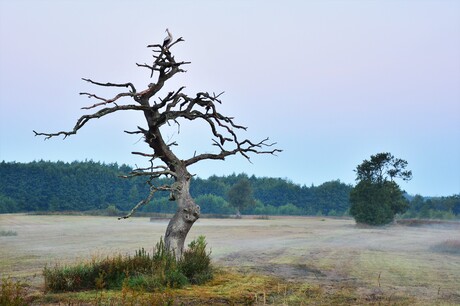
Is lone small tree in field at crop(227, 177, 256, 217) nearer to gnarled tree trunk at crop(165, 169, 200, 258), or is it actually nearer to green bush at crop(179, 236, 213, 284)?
green bush at crop(179, 236, 213, 284)

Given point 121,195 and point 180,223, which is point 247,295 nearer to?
point 180,223

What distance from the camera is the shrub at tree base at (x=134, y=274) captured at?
14035 millimetres

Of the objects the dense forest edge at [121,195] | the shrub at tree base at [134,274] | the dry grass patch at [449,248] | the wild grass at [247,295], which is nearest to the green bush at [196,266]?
the shrub at tree base at [134,274]

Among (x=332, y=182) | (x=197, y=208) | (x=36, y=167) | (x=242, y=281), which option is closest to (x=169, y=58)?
(x=197, y=208)

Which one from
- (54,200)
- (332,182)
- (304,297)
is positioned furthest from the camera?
(332,182)

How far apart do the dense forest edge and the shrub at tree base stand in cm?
10575

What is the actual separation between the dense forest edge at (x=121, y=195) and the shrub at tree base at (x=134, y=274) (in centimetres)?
10575

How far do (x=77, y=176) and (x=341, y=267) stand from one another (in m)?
122

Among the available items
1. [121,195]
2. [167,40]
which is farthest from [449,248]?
[121,195]

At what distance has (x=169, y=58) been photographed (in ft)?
53.7

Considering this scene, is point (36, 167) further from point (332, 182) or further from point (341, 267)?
point (341, 267)

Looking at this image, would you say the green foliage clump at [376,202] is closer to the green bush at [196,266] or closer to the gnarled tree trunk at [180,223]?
the green bush at [196,266]

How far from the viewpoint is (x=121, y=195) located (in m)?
146

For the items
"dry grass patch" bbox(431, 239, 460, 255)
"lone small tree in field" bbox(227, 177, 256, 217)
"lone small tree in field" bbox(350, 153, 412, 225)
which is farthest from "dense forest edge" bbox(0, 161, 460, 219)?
"dry grass patch" bbox(431, 239, 460, 255)
